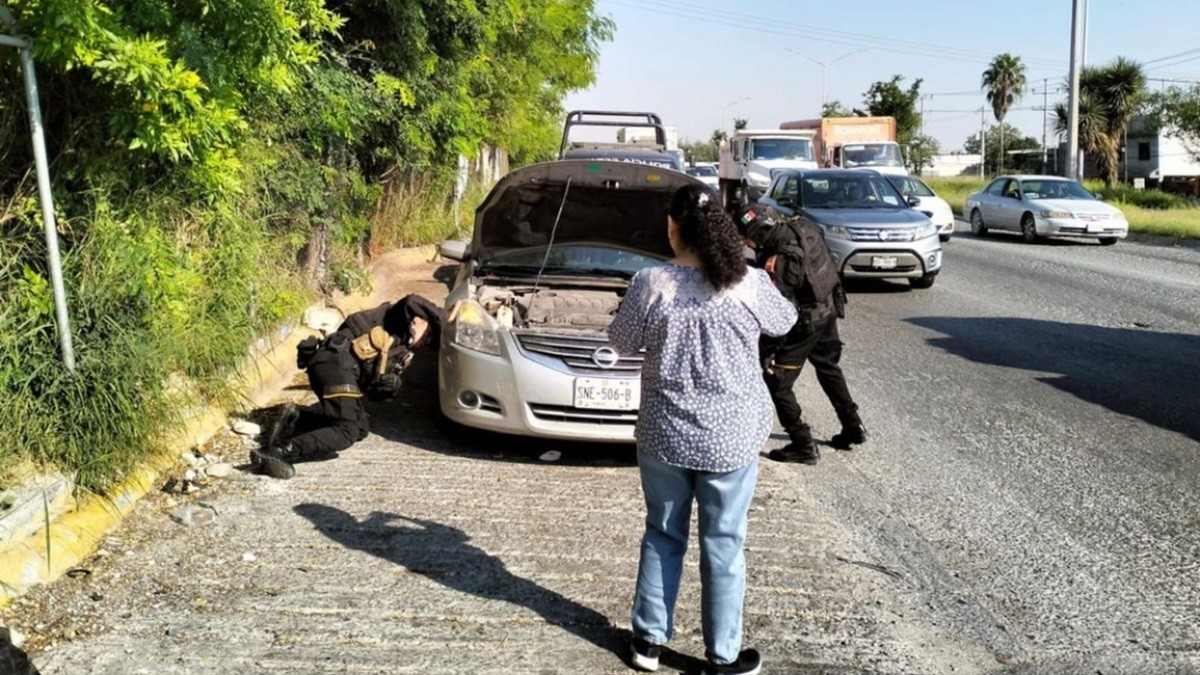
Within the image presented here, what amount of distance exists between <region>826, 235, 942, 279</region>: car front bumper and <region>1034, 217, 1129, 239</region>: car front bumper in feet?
28.9

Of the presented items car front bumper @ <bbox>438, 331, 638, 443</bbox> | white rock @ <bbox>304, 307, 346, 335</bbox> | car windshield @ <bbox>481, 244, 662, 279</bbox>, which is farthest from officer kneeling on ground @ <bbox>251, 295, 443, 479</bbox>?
white rock @ <bbox>304, 307, 346, 335</bbox>

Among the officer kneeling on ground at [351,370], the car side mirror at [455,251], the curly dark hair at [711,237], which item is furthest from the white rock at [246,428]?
the curly dark hair at [711,237]

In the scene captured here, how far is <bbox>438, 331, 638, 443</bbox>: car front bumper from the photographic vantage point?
6.63 metres

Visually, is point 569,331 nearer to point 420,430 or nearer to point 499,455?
point 499,455

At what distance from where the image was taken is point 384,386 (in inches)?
279

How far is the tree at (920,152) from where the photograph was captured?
75062 millimetres

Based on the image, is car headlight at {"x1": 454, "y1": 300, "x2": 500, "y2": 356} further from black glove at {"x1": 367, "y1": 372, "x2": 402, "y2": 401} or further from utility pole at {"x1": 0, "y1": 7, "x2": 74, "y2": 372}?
utility pole at {"x1": 0, "y1": 7, "x2": 74, "y2": 372}

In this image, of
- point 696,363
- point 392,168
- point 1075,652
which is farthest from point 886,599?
point 392,168

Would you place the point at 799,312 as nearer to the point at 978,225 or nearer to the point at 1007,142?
the point at 978,225

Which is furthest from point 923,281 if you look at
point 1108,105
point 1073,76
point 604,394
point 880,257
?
point 1108,105

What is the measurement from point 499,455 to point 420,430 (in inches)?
33.5

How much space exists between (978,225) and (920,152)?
2325 inches

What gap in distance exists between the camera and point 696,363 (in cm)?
391

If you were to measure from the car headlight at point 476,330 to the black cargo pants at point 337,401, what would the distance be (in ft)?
2.26
